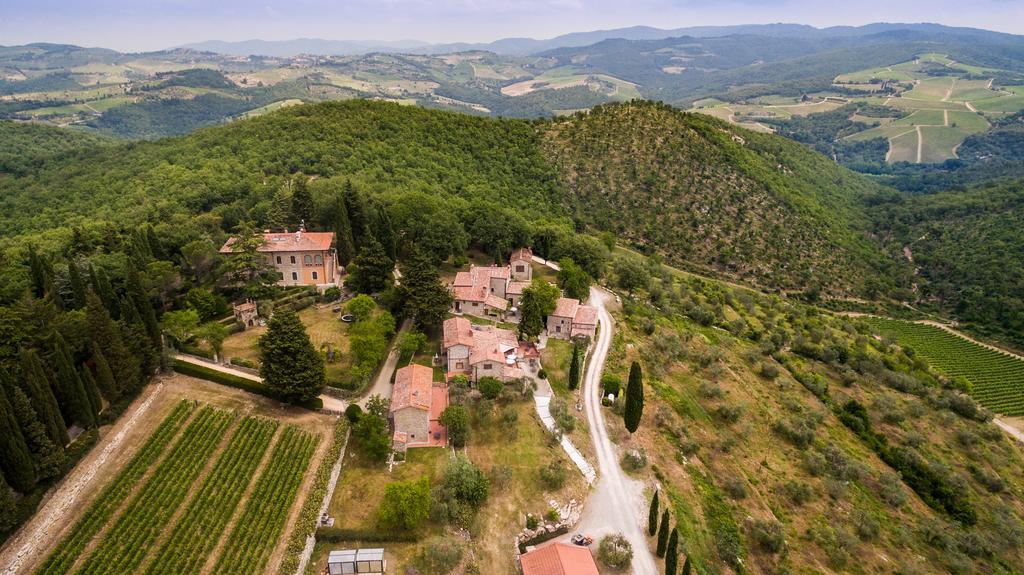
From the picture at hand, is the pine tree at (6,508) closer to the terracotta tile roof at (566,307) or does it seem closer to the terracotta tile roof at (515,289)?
the terracotta tile roof at (566,307)

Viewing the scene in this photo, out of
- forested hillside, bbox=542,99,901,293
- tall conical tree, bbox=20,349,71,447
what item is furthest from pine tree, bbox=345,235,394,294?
forested hillside, bbox=542,99,901,293

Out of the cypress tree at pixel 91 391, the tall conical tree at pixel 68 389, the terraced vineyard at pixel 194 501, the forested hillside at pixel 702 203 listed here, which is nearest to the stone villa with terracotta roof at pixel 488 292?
the terraced vineyard at pixel 194 501

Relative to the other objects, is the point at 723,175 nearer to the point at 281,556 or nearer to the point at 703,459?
the point at 703,459

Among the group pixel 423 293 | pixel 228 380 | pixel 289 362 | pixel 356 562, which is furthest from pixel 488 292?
pixel 356 562

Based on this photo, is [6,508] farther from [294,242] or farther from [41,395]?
[294,242]

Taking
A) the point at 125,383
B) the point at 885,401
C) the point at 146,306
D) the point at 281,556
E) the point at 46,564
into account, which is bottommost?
the point at 885,401

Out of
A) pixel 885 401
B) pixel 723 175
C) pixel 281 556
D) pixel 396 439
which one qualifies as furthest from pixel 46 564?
pixel 723 175
